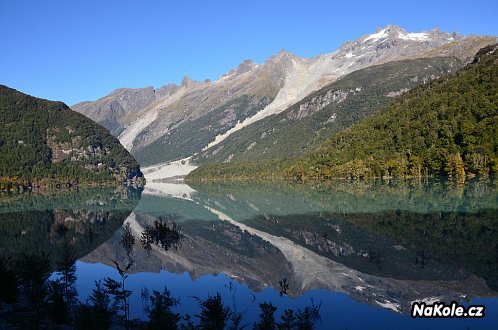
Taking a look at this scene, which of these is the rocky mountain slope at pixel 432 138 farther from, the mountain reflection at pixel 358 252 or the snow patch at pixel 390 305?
the snow patch at pixel 390 305

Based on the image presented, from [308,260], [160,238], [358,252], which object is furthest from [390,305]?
[160,238]

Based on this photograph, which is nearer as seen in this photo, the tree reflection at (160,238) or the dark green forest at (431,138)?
the tree reflection at (160,238)

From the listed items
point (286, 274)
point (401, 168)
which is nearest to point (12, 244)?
point (286, 274)

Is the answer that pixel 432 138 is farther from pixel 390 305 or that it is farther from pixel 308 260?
pixel 390 305

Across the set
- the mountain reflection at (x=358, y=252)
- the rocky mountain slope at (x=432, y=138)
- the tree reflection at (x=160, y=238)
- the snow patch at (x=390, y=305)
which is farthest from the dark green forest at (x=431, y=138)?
the snow patch at (x=390, y=305)

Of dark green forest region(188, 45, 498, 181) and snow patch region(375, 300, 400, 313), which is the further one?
dark green forest region(188, 45, 498, 181)

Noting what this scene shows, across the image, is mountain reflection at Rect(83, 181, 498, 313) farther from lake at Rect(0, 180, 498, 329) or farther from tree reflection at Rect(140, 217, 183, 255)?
tree reflection at Rect(140, 217, 183, 255)

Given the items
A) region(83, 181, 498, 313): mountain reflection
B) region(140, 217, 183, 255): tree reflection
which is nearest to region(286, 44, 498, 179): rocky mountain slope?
region(83, 181, 498, 313): mountain reflection

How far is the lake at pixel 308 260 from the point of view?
23.2 metres

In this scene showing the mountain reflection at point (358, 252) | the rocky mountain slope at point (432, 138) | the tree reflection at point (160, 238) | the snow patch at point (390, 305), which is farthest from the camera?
the rocky mountain slope at point (432, 138)

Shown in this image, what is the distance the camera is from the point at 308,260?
3419 centimetres

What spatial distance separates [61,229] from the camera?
180 ft

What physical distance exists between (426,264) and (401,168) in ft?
413

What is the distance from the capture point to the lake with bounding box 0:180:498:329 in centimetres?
2316
